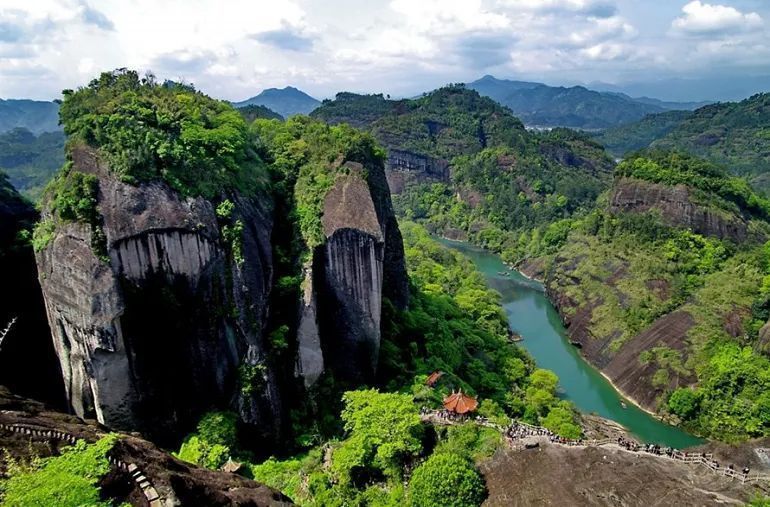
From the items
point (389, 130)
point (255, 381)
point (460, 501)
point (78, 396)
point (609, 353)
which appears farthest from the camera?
point (389, 130)

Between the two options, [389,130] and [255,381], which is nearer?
[255,381]

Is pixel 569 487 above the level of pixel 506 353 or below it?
above

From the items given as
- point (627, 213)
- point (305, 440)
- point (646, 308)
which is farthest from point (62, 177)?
point (627, 213)

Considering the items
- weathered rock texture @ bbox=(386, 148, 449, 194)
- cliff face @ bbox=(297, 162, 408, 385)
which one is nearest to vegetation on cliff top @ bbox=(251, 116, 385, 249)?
cliff face @ bbox=(297, 162, 408, 385)

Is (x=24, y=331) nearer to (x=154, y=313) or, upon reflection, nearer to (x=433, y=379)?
(x=154, y=313)

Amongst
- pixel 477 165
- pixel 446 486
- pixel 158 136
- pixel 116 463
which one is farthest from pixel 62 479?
pixel 477 165

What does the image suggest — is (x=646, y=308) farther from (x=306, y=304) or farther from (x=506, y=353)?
(x=306, y=304)

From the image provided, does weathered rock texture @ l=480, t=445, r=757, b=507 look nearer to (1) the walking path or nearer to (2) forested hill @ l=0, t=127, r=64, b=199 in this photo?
(1) the walking path
